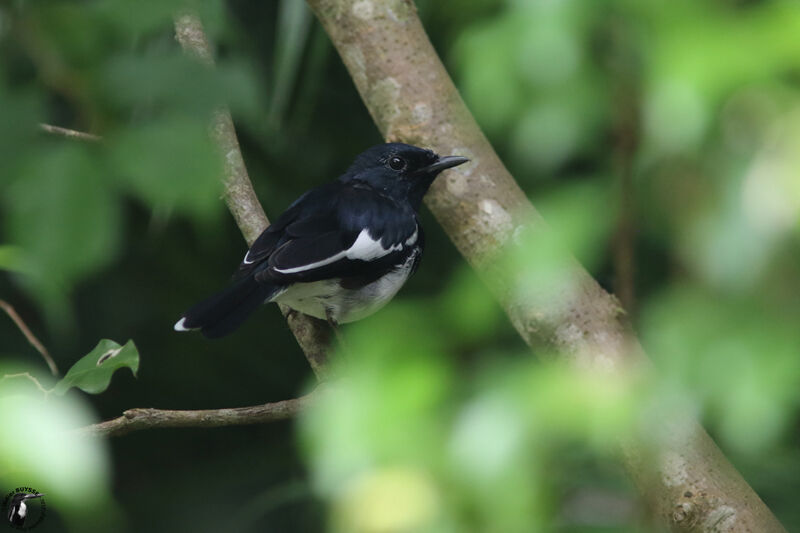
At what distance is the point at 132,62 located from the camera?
0.88 m

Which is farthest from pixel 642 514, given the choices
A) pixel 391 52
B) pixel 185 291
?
pixel 185 291

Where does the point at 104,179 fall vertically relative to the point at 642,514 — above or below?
above

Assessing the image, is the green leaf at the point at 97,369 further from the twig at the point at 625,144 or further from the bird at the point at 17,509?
the twig at the point at 625,144

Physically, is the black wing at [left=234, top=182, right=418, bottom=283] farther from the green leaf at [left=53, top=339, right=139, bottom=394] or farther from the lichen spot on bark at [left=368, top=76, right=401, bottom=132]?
the green leaf at [left=53, top=339, right=139, bottom=394]

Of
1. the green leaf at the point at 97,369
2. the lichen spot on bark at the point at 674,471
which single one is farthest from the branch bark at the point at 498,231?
the green leaf at the point at 97,369

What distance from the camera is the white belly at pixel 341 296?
3273mm

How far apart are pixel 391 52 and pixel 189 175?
244 centimetres

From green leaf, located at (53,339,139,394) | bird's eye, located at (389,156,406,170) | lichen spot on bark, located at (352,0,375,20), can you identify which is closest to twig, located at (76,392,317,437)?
green leaf, located at (53,339,139,394)

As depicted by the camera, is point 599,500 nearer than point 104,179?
No

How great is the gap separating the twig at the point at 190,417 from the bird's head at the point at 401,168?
0.96m

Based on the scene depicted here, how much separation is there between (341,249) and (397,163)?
49cm

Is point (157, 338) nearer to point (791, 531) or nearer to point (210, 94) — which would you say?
point (791, 531)

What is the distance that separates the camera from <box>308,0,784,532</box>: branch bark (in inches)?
81.9

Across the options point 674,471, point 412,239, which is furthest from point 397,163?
point 674,471
